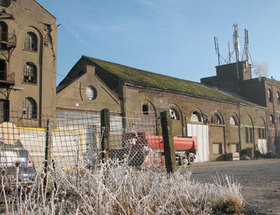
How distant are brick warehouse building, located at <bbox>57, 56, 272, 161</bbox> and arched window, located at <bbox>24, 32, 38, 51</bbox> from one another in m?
3.91

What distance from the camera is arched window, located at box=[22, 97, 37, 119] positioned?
2291cm

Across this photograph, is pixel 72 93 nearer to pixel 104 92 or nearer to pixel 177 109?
pixel 104 92

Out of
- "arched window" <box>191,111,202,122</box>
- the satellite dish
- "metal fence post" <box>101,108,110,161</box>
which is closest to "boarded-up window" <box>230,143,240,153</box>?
"arched window" <box>191,111,202,122</box>

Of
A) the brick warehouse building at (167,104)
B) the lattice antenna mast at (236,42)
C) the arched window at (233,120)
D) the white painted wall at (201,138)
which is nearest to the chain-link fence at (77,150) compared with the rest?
the brick warehouse building at (167,104)

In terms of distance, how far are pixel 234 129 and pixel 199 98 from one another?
8.34 m

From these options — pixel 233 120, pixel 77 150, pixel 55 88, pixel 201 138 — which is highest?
pixel 55 88

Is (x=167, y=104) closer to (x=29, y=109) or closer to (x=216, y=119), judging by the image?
(x=216, y=119)

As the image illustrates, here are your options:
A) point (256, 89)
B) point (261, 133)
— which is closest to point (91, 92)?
point (261, 133)

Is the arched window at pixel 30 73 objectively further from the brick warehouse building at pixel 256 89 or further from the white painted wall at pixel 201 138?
the brick warehouse building at pixel 256 89

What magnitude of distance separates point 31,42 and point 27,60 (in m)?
1.69

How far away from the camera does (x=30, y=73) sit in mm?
24047

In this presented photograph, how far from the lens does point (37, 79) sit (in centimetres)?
2398

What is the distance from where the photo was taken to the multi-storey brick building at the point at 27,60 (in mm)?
22375

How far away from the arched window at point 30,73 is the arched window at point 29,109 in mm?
1495
